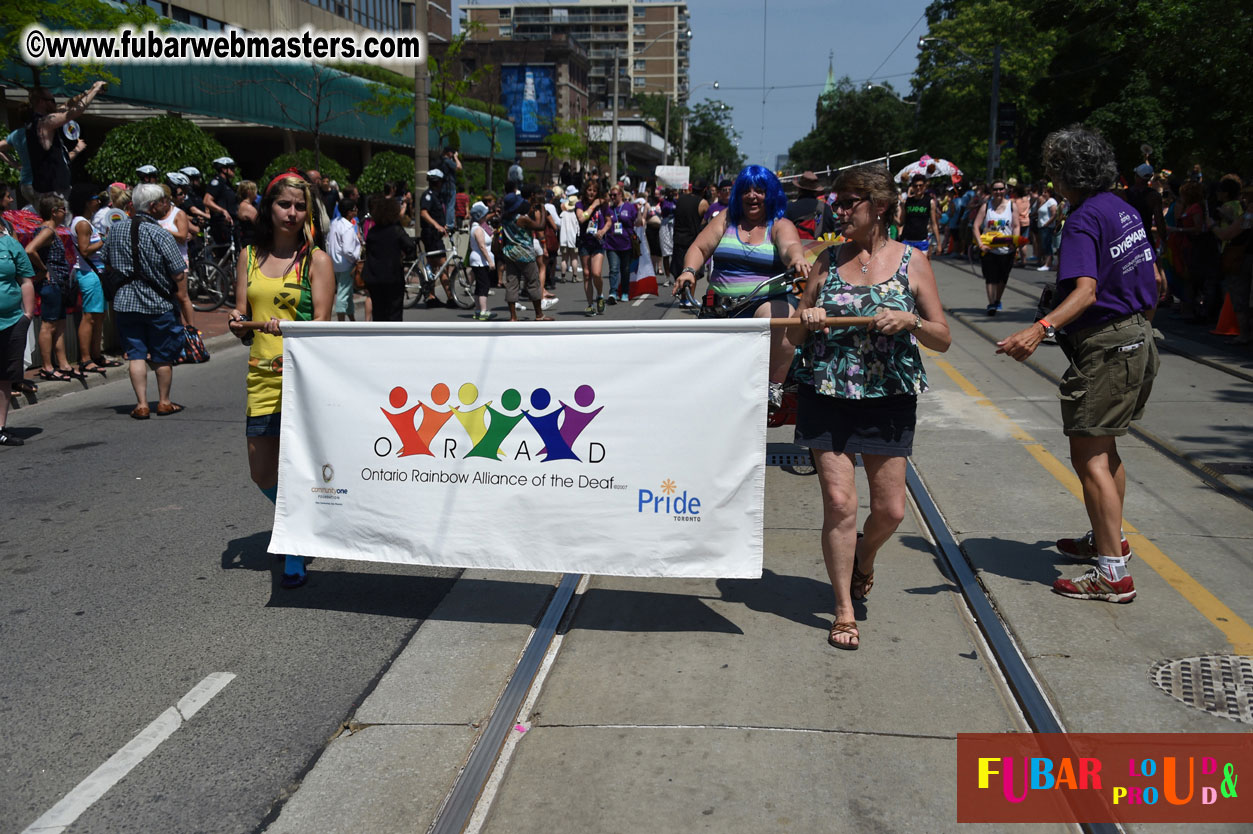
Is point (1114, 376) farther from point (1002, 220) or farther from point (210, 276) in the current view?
point (210, 276)

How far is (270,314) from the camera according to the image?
5203mm

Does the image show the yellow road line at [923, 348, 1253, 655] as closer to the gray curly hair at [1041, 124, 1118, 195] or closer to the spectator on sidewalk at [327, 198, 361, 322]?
the gray curly hair at [1041, 124, 1118, 195]

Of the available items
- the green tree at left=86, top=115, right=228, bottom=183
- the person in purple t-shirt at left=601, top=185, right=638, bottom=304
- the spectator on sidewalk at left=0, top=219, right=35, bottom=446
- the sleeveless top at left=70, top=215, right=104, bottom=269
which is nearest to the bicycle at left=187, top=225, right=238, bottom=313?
the green tree at left=86, top=115, right=228, bottom=183

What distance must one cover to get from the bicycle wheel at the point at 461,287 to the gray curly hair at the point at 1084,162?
13490 mm

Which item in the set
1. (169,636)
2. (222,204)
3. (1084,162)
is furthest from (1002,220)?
(169,636)

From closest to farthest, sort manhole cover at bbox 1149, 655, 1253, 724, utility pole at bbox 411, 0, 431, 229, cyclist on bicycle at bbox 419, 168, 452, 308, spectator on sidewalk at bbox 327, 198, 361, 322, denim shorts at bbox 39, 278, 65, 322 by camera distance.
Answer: manhole cover at bbox 1149, 655, 1253, 724 < denim shorts at bbox 39, 278, 65, 322 < spectator on sidewalk at bbox 327, 198, 361, 322 < cyclist on bicycle at bbox 419, 168, 452, 308 < utility pole at bbox 411, 0, 431, 229

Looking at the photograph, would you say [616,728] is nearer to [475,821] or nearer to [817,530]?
[475,821]

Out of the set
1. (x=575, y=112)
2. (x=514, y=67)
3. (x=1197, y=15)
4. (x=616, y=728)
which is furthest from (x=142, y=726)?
(x=575, y=112)

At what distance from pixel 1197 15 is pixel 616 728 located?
1771cm

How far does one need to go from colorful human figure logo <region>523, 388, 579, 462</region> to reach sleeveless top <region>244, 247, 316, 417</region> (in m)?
1.24

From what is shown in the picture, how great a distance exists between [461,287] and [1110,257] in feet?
46.3

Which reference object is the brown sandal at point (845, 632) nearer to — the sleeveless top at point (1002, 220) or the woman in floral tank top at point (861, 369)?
the woman in floral tank top at point (861, 369)

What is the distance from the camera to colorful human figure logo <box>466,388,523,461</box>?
450 centimetres

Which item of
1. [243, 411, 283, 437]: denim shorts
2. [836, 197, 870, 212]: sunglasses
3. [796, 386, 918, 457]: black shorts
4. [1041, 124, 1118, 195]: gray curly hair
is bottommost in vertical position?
[243, 411, 283, 437]: denim shorts
